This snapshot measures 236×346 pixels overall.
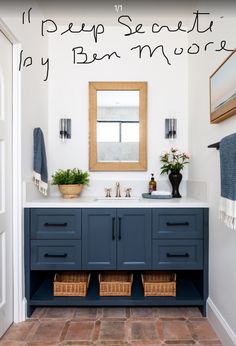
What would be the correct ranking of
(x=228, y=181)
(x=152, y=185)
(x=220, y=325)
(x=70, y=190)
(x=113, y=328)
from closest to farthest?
(x=228, y=181)
(x=220, y=325)
(x=113, y=328)
(x=70, y=190)
(x=152, y=185)

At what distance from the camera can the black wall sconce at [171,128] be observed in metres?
2.66

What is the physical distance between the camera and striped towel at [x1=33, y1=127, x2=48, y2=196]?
2.28m

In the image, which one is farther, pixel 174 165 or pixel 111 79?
pixel 111 79

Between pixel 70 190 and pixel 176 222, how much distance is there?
1008mm

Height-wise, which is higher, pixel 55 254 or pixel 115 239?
pixel 115 239


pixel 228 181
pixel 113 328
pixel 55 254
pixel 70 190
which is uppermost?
pixel 228 181

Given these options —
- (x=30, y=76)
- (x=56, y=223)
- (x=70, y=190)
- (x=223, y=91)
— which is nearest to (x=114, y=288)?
(x=56, y=223)

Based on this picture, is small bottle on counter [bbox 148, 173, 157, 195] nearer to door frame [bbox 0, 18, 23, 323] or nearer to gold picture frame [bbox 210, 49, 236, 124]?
gold picture frame [bbox 210, 49, 236, 124]

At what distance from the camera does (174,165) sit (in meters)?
2.56

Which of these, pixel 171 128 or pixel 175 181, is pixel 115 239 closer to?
pixel 175 181

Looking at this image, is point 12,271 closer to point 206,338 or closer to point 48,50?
point 206,338

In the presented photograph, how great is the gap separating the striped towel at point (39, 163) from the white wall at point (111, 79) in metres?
0.35

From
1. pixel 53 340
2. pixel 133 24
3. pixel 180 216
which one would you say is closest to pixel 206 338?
pixel 180 216

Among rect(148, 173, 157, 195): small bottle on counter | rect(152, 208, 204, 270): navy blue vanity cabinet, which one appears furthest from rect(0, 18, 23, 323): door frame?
rect(148, 173, 157, 195): small bottle on counter
